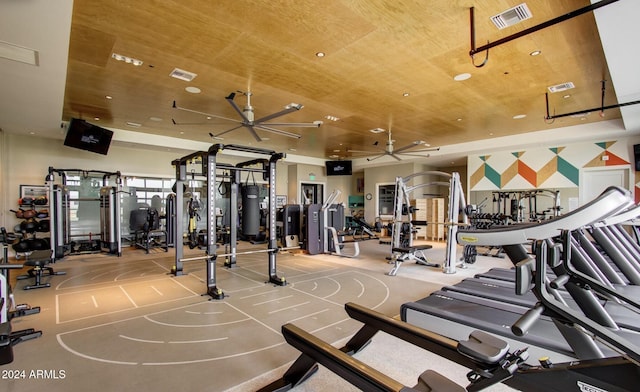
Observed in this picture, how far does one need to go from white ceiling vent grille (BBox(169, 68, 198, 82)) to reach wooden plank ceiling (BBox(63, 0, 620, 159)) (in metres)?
0.09

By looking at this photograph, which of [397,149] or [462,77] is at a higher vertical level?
[462,77]

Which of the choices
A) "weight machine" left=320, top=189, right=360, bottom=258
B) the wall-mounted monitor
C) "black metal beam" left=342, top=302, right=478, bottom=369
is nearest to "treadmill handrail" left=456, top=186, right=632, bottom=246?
"black metal beam" left=342, top=302, right=478, bottom=369

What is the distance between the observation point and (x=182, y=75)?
4.73m

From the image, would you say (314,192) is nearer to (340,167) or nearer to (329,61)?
(340,167)

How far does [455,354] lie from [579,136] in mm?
9051

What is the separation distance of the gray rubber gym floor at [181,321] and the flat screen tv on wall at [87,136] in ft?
9.32

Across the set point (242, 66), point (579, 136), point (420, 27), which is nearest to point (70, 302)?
point (242, 66)

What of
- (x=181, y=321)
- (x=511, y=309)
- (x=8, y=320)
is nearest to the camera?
(x=511, y=309)

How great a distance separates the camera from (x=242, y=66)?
441 cm

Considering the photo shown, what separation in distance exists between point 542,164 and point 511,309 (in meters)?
8.19

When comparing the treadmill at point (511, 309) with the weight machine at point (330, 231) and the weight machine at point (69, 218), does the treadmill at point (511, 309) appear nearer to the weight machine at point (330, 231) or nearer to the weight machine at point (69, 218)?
the weight machine at point (330, 231)

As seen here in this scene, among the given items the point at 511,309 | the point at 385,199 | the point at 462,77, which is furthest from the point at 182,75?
the point at 385,199

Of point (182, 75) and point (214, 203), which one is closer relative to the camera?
point (214, 203)

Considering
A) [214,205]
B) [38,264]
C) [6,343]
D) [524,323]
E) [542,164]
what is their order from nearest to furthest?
[524,323] < [6,343] < [38,264] < [214,205] < [542,164]
